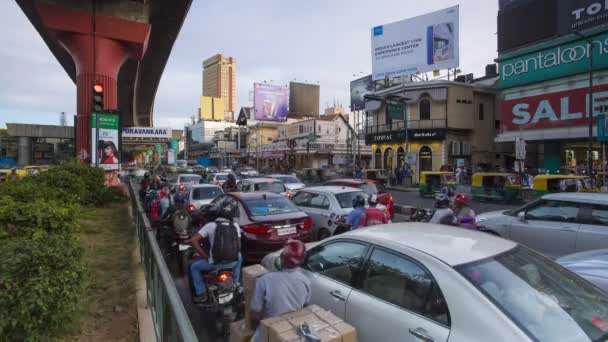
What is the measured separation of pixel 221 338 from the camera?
4.80 metres

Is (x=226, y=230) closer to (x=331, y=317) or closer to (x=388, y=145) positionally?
(x=331, y=317)

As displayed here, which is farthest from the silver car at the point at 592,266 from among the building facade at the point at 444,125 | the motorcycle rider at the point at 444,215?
the building facade at the point at 444,125

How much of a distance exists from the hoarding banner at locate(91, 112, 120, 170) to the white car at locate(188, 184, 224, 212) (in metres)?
5.47

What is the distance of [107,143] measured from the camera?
15.4m

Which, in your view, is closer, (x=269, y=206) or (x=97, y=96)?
(x=269, y=206)

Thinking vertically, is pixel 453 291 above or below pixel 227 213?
below

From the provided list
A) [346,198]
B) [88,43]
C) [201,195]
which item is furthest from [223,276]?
[88,43]

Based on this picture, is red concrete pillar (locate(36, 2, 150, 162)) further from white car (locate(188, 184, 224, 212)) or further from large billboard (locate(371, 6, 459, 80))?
large billboard (locate(371, 6, 459, 80))

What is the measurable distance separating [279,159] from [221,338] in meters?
53.9

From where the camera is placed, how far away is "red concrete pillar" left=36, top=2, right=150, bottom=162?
58.2 feet

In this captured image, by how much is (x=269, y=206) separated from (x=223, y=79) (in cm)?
18039

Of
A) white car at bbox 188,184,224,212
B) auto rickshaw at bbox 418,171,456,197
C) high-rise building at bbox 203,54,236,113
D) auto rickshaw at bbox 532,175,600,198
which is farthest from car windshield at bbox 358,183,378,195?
high-rise building at bbox 203,54,236,113

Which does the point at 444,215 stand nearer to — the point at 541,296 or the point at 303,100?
the point at 541,296

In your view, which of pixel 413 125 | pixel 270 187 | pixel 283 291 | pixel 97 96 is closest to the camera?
pixel 283 291
